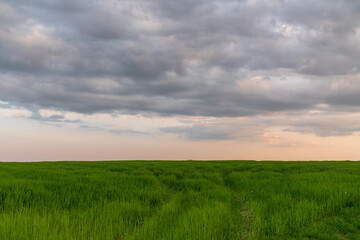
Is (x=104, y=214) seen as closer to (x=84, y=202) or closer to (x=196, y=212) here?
(x=84, y=202)

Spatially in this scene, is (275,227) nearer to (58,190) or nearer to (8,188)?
(58,190)

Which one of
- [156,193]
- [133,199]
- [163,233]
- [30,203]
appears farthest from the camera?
[156,193]

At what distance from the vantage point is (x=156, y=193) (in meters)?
8.84

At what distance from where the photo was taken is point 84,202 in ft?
24.6

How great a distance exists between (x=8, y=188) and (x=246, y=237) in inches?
315

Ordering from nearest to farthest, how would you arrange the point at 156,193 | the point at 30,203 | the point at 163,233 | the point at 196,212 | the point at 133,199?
the point at 163,233 < the point at 196,212 < the point at 30,203 < the point at 133,199 < the point at 156,193

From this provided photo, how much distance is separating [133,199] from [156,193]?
114 cm

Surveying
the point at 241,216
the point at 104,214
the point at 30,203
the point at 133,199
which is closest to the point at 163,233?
the point at 104,214

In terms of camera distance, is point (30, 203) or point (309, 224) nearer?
point (309, 224)

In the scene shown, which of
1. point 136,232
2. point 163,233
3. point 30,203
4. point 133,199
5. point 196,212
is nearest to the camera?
point 163,233

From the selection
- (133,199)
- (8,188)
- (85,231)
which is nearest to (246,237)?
(85,231)

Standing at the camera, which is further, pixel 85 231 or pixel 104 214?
pixel 104 214

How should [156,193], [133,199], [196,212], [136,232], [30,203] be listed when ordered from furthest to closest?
1. [156,193]
2. [133,199]
3. [30,203]
4. [196,212]
5. [136,232]

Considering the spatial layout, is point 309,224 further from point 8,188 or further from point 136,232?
point 8,188
